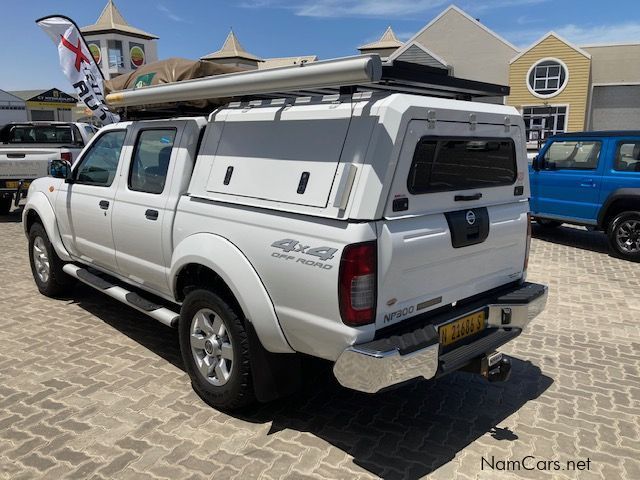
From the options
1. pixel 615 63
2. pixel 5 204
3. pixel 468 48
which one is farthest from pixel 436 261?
pixel 468 48

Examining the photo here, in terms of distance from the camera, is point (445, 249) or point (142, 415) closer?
point (445, 249)

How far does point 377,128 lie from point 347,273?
2.47ft

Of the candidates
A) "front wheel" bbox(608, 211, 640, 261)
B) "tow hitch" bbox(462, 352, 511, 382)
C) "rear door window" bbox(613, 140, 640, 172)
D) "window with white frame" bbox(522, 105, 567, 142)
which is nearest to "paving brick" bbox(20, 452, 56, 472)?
"tow hitch" bbox(462, 352, 511, 382)

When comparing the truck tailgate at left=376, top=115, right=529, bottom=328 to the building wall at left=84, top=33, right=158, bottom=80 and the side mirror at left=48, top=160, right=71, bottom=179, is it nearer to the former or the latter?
the side mirror at left=48, top=160, right=71, bottom=179

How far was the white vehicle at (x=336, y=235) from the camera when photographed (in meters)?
2.69

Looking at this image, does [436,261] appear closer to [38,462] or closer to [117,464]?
[117,464]

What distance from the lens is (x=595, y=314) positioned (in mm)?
5762

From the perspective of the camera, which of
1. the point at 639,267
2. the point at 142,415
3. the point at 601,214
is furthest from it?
the point at 601,214

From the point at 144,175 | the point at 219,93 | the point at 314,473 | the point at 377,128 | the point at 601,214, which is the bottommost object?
the point at 314,473

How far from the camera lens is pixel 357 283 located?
264 centimetres

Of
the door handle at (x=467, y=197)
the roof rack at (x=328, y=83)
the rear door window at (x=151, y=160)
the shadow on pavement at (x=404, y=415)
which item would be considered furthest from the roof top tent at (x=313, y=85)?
the shadow on pavement at (x=404, y=415)

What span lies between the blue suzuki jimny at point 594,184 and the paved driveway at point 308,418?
3.75 m

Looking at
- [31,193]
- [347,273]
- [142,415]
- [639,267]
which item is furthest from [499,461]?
[639,267]

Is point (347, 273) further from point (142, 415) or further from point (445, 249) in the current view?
point (142, 415)
